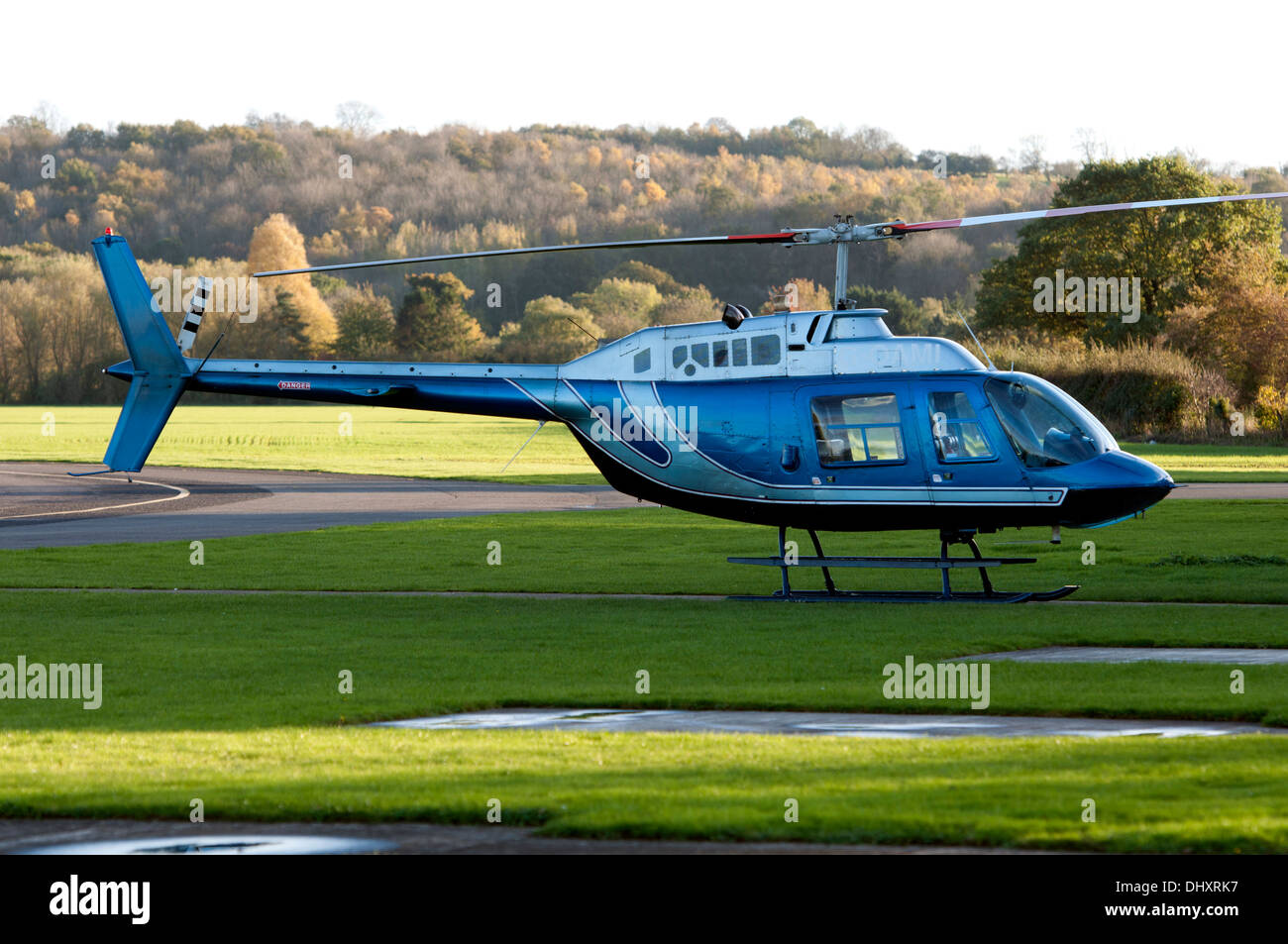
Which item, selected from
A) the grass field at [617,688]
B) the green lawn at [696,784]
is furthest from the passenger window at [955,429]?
the green lawn at [696,784]

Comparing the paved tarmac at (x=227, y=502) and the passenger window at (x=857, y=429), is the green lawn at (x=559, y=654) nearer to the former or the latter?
the passenger window at (x=857, y=429)

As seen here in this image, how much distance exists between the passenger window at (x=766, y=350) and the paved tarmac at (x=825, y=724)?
9937 mm

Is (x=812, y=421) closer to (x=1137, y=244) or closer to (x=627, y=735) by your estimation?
(x=627, y=735)

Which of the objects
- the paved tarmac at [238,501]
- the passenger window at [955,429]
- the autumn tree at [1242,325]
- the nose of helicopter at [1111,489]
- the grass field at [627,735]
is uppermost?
the autumn tree at [1242,325]

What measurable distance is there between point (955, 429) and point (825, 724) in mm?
9702

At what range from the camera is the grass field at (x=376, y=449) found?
6162cm

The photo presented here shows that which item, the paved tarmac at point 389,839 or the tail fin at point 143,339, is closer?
the paved tarmac at point 389,839

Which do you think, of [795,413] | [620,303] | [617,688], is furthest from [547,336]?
[617,688]

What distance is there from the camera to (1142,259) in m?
94.9

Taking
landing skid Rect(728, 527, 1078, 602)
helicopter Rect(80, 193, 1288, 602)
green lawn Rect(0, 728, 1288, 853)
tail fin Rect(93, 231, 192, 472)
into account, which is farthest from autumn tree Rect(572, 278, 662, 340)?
green lawn Rect(0, 728, 1288, 853)

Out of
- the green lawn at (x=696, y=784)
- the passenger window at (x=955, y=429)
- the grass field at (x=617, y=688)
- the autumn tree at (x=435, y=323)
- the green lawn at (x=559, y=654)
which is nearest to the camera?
the green lawn at (x=696, y=784)

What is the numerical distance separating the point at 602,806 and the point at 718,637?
956 cm
